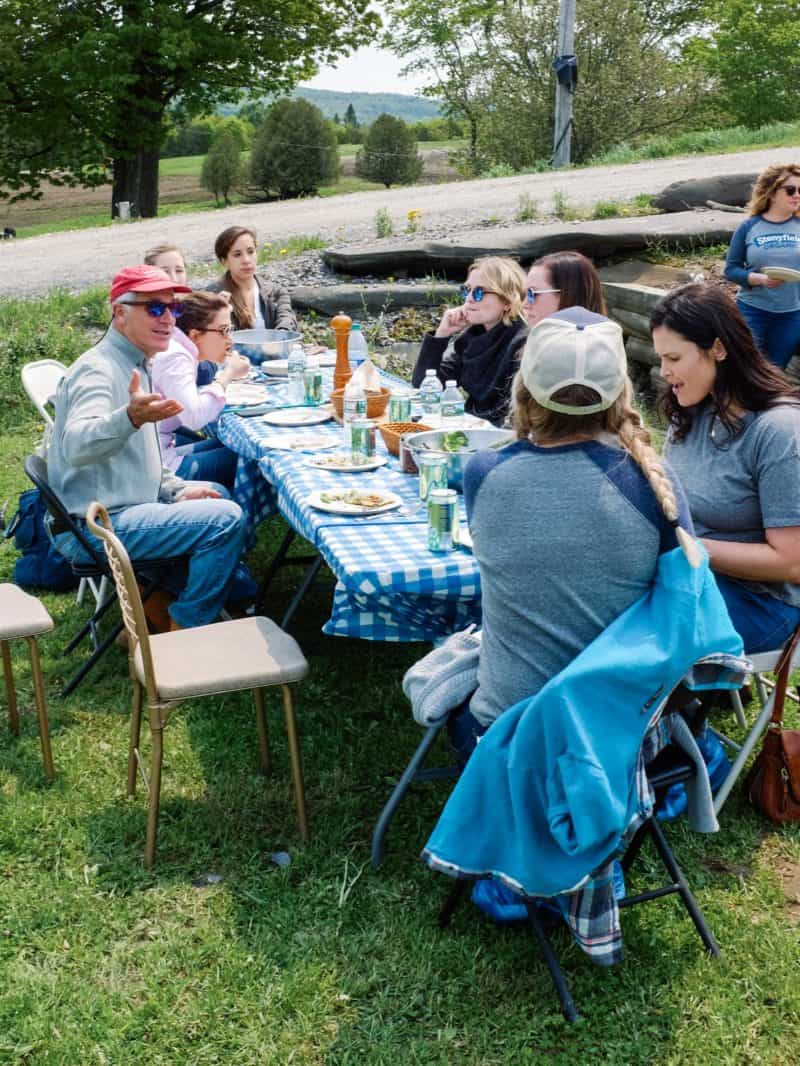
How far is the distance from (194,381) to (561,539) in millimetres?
2837

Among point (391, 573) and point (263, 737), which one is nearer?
point (391, 573)

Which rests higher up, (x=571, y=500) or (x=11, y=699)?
(x=571, y=500)

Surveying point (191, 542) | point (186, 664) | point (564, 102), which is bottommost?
point (186, 664)

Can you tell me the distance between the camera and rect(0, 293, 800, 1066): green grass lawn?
93.7 inches

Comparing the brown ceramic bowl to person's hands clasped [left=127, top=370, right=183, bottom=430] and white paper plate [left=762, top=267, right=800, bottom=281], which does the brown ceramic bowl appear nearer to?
person's hands clasped [left=127, top=370, right=183, bottom=430]

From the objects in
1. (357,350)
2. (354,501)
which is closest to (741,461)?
(354,501)

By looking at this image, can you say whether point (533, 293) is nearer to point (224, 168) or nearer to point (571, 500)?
point (571, 500)

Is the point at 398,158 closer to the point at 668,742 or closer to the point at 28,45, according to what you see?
the point at 28,45

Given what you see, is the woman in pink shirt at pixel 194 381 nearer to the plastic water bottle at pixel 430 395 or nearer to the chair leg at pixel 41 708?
the plastic water bottle at pixel 430 395

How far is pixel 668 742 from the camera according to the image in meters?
2.49

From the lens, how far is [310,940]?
270 centimetres

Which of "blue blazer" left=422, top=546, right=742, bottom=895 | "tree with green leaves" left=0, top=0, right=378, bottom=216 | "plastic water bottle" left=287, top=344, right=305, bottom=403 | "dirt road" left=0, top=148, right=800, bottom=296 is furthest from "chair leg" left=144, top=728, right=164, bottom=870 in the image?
"tree with green leaves" left=0, top=0, right=378, bottom=216

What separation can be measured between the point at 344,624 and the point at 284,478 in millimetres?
868

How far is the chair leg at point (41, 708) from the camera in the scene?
3373 millimetres
